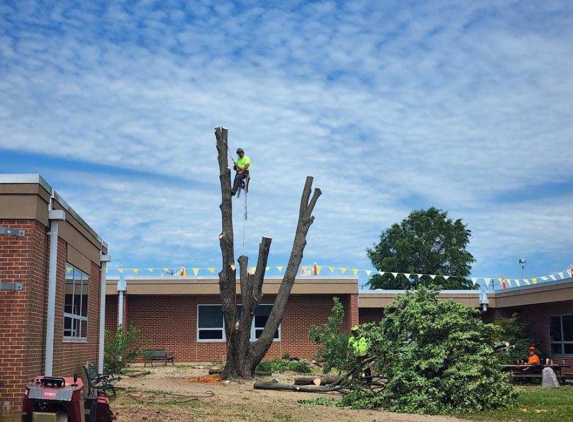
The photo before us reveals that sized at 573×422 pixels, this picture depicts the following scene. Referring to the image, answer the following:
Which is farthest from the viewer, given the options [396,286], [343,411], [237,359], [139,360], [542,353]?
[396,286]

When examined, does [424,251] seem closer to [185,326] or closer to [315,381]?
[185,326]

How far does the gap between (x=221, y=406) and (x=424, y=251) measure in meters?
39.1

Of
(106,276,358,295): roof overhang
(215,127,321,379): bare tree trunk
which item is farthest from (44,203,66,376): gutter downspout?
(106,276,358,295): roof overhang

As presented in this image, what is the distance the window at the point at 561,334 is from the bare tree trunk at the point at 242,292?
11.4m

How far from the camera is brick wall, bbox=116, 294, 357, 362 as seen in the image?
3072cm

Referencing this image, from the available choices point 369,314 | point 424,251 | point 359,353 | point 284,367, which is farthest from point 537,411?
point 424,251

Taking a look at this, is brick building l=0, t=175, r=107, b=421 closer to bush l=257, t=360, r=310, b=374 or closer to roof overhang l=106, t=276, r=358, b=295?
bush l=257, t=360, r=310, b=374

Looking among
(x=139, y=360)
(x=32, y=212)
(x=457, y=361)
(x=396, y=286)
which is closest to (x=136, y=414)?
(x=32, y=212)

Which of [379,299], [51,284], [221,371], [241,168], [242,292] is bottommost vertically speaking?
[221,371]

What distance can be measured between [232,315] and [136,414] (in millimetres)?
9206

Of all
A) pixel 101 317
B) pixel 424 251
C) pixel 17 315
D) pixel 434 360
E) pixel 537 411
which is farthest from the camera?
pixel 424 251

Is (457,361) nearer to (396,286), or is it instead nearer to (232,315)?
(232,315)

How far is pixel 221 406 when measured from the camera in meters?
14.5

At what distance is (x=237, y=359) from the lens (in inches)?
841
